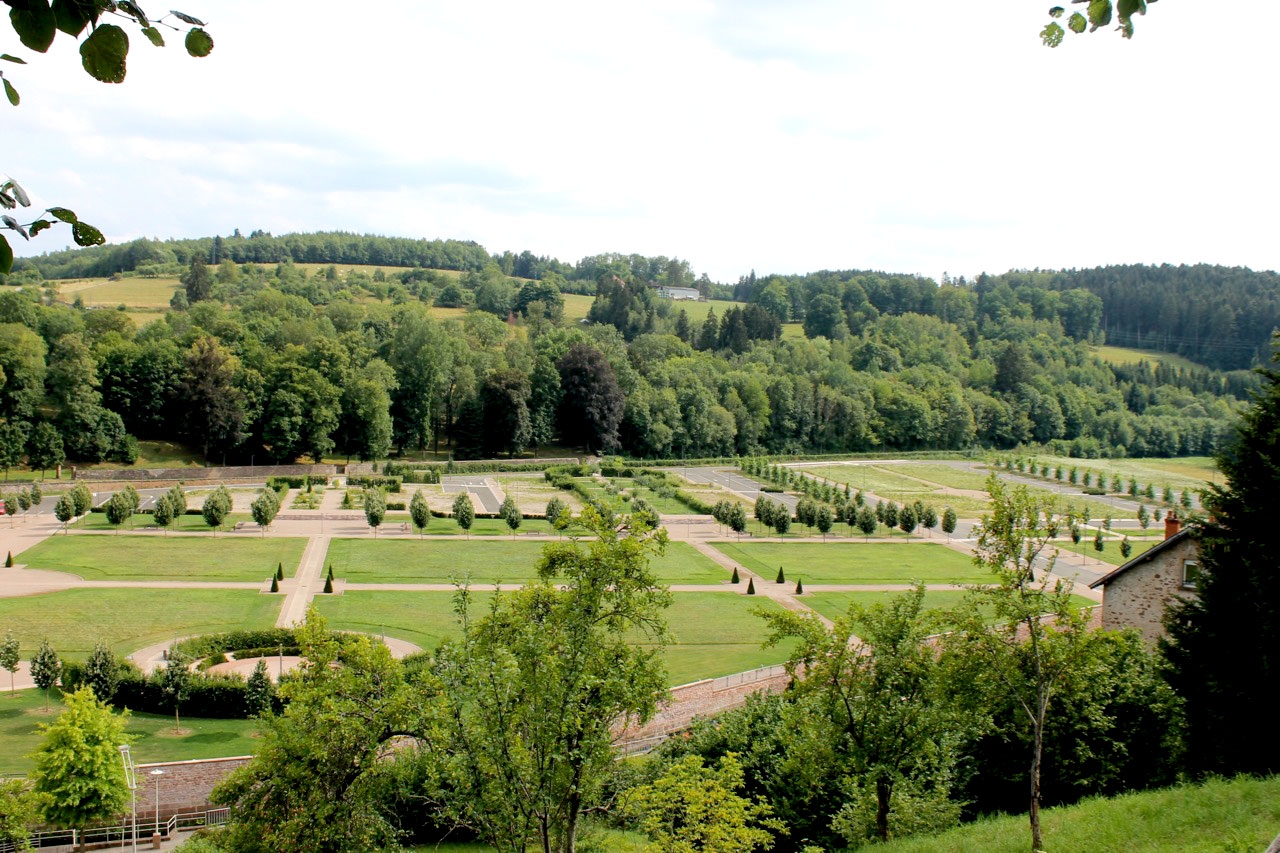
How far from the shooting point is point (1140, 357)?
458 ft

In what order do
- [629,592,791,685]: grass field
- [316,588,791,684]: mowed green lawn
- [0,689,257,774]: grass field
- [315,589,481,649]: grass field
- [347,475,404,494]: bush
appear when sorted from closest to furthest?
1. [0,689,257,774]: grass field
2. [629,592,791,685]: grass field
3. [316,588,791,684]: mowed green lawn
4. [315,589,481,649]: grass field
5. [347,475,404,494]: bush

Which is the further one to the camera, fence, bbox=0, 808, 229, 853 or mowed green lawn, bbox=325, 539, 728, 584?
mowed green lawn, bbox=325, 539, 728, 584

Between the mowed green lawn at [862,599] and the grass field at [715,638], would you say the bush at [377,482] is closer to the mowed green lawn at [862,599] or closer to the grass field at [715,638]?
the grass field at [715,638]

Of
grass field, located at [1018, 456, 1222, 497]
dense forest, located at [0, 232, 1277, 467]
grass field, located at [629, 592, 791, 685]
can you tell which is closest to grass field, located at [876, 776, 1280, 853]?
grass field, located at [629, 592, 791, 685]

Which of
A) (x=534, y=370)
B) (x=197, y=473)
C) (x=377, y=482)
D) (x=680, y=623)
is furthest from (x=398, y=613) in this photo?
(x=534, y=370)

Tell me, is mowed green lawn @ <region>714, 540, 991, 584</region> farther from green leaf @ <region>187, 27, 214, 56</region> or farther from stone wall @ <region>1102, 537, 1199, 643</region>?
green leaf @ <region>187, 27, 214, 56</region>

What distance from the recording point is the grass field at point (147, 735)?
69.9ft

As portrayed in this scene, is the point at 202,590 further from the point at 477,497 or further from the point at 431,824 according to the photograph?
the point at 477,497

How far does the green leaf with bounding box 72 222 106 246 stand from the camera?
3.10 meters

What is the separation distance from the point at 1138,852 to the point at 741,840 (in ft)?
16.9

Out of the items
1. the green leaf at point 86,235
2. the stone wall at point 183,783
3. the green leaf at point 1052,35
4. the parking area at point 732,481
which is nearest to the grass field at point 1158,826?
the green leaf at point 1052,35

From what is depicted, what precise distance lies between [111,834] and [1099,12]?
22347 millimetres

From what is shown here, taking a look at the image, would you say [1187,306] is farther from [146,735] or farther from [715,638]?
[146,735]

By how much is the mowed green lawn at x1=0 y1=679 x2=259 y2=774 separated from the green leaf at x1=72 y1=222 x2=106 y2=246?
20.2 meters
